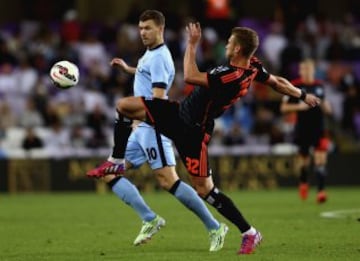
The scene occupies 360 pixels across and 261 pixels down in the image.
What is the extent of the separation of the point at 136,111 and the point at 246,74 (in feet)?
3.47

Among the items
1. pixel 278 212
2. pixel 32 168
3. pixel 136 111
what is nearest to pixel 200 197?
pixel 136 111

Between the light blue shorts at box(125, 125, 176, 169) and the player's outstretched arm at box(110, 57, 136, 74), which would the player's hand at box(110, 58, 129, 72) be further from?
the light blue shorts at box(125, 125, 176, 169)

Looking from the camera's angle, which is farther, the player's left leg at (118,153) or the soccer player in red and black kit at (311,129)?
the soccer player in red and black kit at (311,129)

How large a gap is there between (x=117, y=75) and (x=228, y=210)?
49.7ft

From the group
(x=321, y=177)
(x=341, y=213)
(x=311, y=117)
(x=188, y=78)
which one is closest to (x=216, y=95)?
(x=188, y=78)

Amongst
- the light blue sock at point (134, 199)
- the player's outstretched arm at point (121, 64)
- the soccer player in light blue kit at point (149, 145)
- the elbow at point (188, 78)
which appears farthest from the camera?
the player's outstretched arm at point (121, 64)

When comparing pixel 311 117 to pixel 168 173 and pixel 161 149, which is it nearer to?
pixel 161 149

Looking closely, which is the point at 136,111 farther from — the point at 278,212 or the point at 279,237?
the point at 278,212

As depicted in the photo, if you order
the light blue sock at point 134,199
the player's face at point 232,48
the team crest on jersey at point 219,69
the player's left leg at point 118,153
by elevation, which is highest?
the player's face at point 232,48

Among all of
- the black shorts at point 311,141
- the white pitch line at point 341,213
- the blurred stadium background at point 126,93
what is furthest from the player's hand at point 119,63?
the blurred stadium background at point 126,93

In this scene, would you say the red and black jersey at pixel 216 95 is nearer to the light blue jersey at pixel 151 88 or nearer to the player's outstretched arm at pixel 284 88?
the player's outstretched arm at pixel 284 88

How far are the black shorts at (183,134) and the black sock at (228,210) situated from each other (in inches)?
8.4

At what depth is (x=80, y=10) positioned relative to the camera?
28531mm

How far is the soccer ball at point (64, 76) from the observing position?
35.5ft
